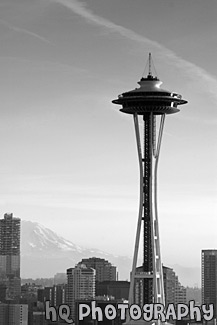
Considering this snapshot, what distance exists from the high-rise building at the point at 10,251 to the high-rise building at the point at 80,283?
9.66ft

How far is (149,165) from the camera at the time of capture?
27.1m

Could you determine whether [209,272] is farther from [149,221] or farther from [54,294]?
[149,221]

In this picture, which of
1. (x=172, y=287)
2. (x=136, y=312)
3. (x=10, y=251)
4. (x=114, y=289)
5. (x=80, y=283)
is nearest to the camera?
(x=136, y=312)

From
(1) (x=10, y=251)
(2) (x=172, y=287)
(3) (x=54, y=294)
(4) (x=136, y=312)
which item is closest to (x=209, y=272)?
(2) (x=172, y=287)

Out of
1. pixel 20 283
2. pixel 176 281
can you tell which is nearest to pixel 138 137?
pixel 176 281

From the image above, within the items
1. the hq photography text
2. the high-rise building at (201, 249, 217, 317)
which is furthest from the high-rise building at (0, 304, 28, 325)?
the hq photography text

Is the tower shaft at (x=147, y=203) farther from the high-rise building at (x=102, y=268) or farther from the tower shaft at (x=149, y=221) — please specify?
the high-rise building at (x=102, y=268)

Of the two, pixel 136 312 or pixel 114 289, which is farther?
pixel 114 289

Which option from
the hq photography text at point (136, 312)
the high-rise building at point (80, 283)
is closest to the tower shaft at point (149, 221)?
the hq photography text at point (136, 312)

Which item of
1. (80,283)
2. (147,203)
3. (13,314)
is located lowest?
(13,314)

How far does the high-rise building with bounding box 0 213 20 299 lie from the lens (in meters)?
51.3

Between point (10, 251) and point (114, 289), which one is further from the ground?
point (10, 251)

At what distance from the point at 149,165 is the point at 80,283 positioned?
21.0 m

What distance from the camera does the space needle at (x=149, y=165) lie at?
27.2 metres
